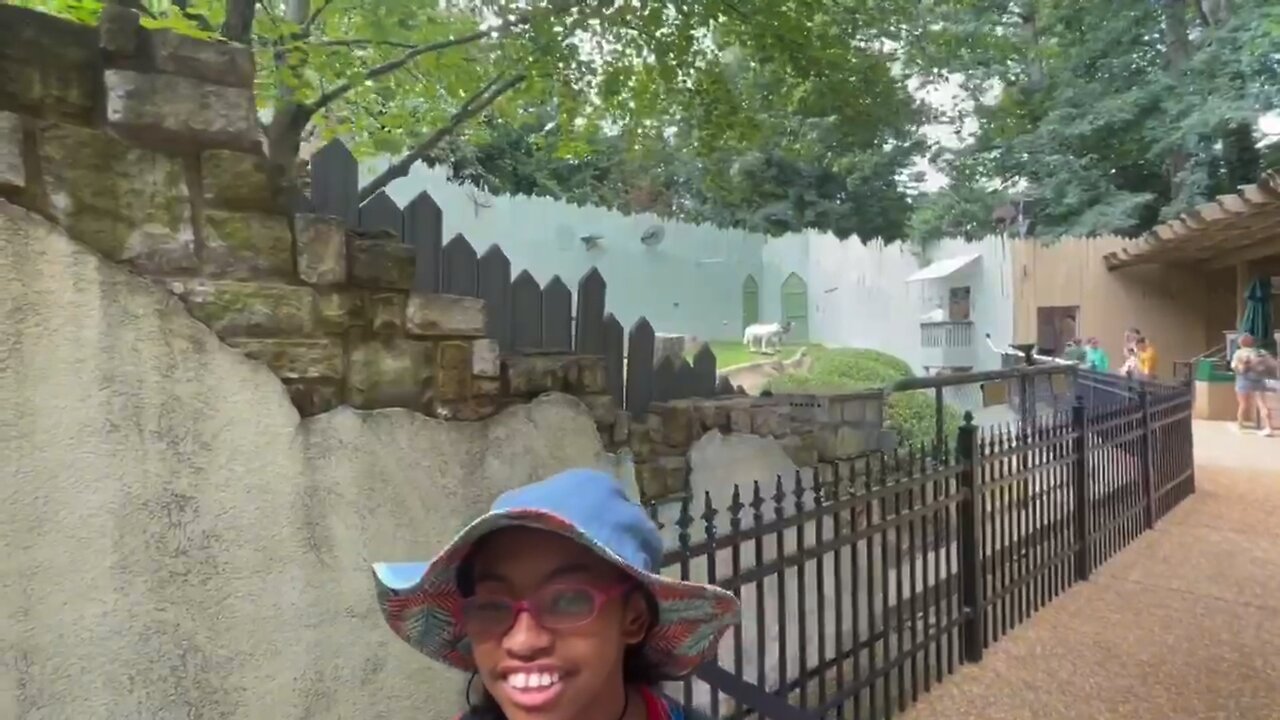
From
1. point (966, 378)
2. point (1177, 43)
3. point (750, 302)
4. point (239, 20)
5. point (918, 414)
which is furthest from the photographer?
point (1177, 43)

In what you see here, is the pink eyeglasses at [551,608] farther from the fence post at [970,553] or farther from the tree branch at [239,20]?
the tree branch at [239,20]

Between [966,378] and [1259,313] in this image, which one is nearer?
[966,378]

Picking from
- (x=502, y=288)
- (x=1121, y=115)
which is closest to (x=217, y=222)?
(x=502, y=288)

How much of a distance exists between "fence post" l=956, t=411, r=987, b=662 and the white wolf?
4.33 metres

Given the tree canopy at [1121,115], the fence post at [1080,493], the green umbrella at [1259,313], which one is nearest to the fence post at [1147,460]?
the fence post at [1080,493]

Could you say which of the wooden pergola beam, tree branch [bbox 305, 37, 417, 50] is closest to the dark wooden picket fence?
tree branch [bbox 305, 37, 417, 50]

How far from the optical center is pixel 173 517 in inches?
79.0

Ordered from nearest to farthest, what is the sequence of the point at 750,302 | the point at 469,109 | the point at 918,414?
1. the point at 469,109
2. the point at 918,414
3. the point at 750,302

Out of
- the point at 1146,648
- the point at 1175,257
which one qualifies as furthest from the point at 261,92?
the point at 1175,257

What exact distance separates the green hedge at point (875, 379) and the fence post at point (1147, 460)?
1476mm

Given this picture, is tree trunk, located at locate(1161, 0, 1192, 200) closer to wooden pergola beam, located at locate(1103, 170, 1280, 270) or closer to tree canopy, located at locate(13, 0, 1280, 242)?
tree canopy, located at locate(13, 0, 1280, 242)

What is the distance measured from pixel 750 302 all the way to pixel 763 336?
391 millimetres

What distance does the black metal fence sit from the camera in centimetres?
300

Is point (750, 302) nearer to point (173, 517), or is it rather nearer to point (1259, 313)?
point (173, 517)
